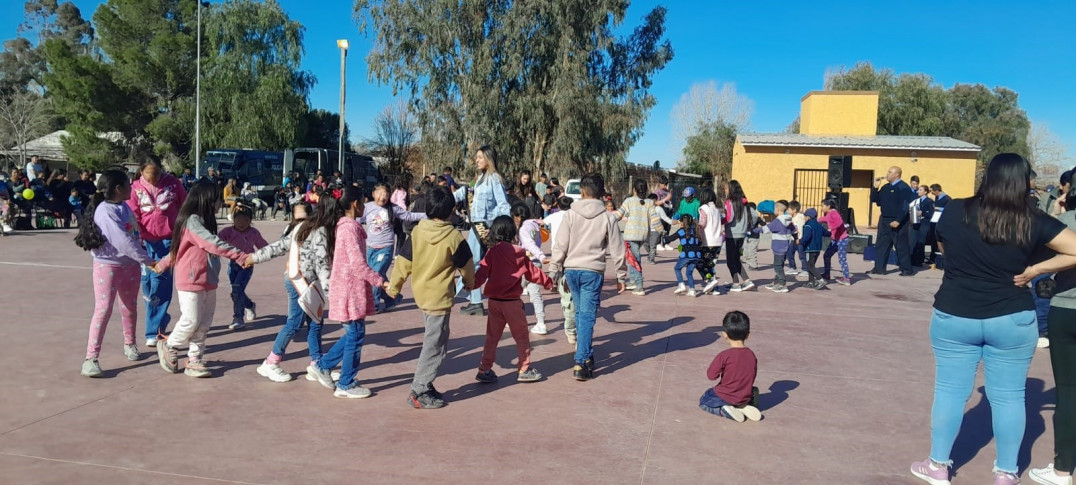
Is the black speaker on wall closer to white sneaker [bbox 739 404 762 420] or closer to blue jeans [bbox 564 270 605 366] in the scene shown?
blue jeans [bbox 564 270 605 366]

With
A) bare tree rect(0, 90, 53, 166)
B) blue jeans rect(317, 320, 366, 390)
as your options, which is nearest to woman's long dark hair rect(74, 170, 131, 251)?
blue jeans rect(317, 320, 366, 390)

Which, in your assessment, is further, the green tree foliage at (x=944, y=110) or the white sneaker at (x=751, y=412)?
the green tree foliage at (x=944, y=110)

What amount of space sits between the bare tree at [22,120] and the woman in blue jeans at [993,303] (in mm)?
61162

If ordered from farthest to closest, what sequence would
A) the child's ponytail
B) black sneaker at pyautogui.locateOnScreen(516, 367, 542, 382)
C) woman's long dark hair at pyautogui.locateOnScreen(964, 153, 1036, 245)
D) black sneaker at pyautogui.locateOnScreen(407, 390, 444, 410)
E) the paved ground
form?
the child's ponytail
black sneaker at pyautogui.locateOnScreen(516, 367, 542, 382)
black sneaker at pyautogui.locateOnScreen(407, 390, 444, 410)
the paved ground
woman's long dark hair at pyautogui.locateOnScreen(964, 153, 1036, 245)

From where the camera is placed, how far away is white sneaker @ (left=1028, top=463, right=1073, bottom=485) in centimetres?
404

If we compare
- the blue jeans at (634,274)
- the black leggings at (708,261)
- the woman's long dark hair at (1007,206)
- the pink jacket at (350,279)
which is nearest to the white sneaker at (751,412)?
the woman's long dark hair at (1007,206)

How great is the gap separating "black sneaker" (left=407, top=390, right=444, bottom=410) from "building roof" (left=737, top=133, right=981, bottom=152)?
2600 centimetres

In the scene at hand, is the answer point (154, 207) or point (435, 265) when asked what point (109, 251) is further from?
point (435, 265)

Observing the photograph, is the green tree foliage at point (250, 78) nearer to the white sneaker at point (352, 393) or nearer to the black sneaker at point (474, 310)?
the black sneaker at point (474, 310)

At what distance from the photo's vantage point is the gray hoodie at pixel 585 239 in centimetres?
608

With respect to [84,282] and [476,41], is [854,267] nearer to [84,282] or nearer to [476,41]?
[84,282]

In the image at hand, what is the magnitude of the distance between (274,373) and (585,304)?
2.53 metres

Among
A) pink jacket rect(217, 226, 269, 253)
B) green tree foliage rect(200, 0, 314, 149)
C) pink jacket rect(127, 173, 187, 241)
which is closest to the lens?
pink jacket rect(127, 173, 187, 241)

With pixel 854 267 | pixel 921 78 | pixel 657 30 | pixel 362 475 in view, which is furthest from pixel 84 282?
pixel 921 78
